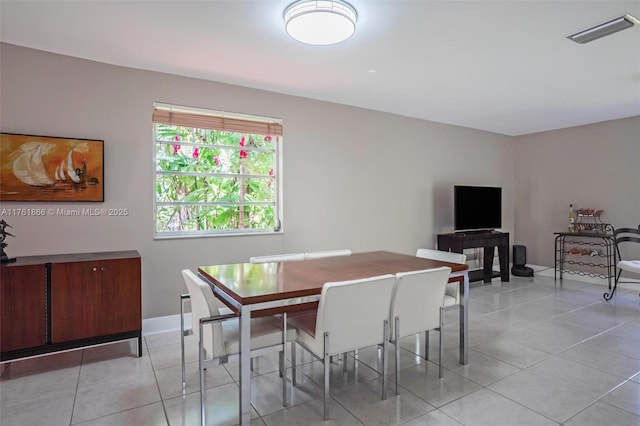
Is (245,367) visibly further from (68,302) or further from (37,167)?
(37,167)

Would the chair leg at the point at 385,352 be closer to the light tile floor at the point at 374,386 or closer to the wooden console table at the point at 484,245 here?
the light tile floor at the point at 374,386

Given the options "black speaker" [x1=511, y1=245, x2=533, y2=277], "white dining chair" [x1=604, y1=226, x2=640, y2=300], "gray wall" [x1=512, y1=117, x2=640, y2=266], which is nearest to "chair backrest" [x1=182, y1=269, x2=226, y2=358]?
"white dining chair" [x1=604, y1=226, x2=640, y2=300]

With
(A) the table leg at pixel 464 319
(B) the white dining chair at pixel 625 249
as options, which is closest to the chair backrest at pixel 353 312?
(A) the table leg at pixel 464 319

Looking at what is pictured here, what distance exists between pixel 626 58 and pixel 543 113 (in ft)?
6.40

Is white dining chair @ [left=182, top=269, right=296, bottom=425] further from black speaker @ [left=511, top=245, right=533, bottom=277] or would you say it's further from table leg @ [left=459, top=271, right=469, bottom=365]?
black speaker @ [left=511, top=245, right=533, bottom=277]

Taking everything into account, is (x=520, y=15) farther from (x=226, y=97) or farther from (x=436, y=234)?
(x=436, y=234)

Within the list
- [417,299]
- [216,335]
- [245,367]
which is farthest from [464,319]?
[216,335]

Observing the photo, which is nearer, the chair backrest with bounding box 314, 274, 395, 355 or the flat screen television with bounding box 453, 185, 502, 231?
the chair backrest with bounding box 314, 274, 395, 355

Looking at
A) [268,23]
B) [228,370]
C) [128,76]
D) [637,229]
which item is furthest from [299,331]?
[637,229]

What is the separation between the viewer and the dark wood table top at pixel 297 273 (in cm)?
197

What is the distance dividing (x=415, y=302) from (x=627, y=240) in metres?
4.43

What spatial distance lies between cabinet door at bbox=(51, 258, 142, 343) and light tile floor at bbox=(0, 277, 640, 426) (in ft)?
1.00

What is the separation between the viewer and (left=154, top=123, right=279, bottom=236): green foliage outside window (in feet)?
12.0

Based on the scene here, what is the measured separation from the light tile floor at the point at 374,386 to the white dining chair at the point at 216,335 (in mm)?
346
